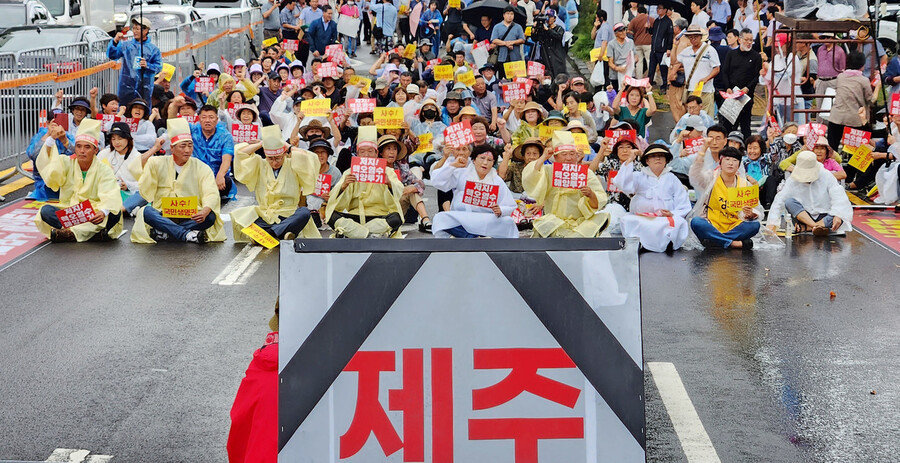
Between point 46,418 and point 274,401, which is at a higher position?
point 274,401

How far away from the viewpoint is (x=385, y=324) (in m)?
3.17

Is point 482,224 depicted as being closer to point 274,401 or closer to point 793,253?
point 793,253

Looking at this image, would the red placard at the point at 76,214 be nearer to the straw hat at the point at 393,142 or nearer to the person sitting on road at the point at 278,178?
the person sitting on road at the point at 278,178

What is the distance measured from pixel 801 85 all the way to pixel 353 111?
679 cm

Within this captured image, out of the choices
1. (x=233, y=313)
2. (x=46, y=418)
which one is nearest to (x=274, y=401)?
(x=46, y=418)

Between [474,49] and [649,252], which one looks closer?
[649,252]

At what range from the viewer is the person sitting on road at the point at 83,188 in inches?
481

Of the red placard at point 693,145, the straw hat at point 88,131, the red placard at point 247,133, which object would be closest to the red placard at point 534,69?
the red placard at point 693,145

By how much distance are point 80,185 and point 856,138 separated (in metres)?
9.08

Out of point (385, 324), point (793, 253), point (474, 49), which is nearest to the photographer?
point (385, 324)

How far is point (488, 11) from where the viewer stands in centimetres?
2483

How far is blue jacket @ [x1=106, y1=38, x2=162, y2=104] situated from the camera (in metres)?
19.4

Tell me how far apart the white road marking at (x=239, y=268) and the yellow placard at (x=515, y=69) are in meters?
7.50

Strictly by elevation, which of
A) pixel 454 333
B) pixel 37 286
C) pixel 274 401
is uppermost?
pixel 454 333
